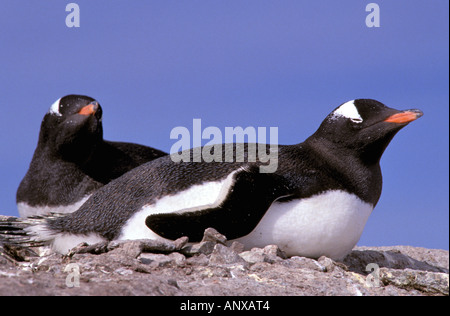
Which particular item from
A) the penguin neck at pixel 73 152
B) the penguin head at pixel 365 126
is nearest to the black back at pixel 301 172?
the penguin head at pixel 365 126

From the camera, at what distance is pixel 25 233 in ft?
15.3

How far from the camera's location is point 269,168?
4.36m

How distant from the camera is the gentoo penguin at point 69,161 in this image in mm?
6801

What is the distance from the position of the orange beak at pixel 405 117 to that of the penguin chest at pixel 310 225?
0.59 metres

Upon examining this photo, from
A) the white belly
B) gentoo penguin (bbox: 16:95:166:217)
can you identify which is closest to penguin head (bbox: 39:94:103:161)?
gentoo penguin (bbox: 16:95:166:217)

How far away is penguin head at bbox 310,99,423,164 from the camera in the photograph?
461 cm

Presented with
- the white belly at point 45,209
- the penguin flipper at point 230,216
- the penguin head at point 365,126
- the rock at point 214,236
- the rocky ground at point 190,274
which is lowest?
the white belly at point 45,209

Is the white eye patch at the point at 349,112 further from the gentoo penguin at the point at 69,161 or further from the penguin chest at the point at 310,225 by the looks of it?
the gentoo penguin at the point at 69,161

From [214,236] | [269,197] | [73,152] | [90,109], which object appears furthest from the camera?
[73,152]

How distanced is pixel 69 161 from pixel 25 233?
243cm

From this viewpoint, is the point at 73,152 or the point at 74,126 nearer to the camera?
the point at 74,126

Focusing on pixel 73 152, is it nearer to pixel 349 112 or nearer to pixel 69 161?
pixel 69 161

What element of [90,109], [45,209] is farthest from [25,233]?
[90,109]
